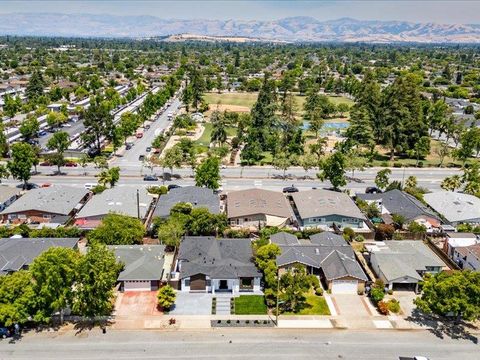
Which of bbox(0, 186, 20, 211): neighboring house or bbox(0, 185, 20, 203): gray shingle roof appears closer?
bbox(0, 186, 20, 211): neighboring house

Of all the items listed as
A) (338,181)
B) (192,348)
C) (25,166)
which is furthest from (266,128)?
(192,348)

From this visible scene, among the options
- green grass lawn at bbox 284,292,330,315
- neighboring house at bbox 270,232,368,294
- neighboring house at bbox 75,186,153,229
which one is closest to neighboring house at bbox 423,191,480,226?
neighboring house at bbox 270,232,368,294

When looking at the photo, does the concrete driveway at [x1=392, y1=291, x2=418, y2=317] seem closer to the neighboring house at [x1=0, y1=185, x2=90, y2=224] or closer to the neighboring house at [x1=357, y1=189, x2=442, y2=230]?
the neighboring house at [x1=357, y1=189, x2=442, y2=230]

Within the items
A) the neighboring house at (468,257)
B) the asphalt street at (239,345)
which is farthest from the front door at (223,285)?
the neighboring house at (468,257)

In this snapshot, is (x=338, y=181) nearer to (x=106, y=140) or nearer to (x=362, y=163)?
(x=362, y=163)

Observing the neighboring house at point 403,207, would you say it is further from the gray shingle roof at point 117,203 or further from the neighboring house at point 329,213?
the gray shingle roof at point 117,203

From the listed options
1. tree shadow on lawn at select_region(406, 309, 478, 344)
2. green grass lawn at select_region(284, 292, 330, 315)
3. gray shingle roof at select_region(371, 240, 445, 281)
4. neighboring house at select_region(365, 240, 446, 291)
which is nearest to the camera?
tree shadow on lawn at select_region(406, 309, 478, 344)
